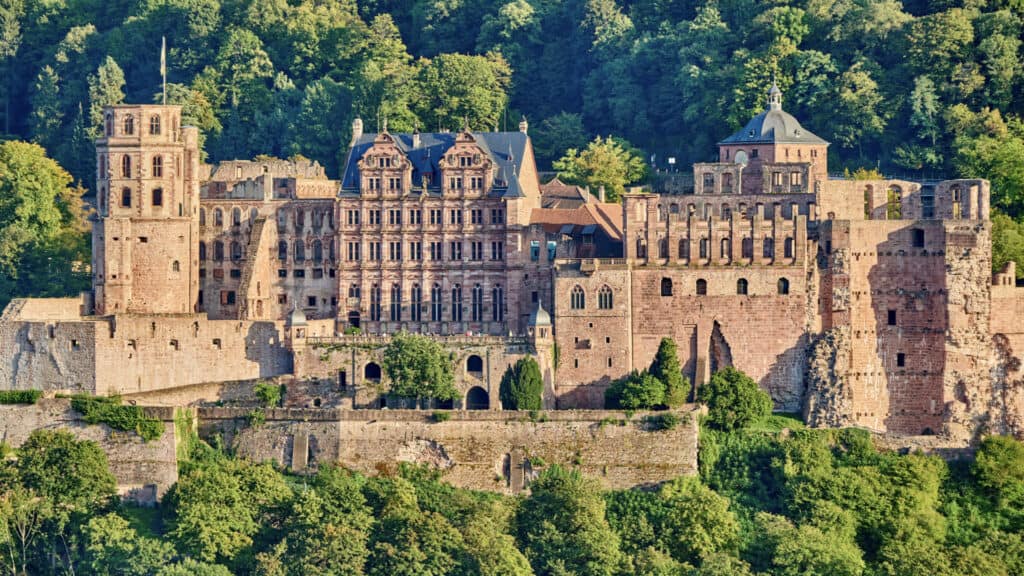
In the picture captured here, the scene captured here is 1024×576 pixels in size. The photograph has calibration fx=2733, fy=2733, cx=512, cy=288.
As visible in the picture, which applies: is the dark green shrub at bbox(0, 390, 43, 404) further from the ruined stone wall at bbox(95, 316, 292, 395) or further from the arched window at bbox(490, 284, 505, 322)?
the arched window at bbox(490, 284, 505, 322)

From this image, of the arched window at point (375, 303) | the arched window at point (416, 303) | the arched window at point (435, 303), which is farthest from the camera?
the arched window at point (375, 303)

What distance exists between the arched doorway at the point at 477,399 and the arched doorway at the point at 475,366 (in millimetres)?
559

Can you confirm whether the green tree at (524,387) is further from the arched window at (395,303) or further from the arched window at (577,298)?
the arched window at (395,303)

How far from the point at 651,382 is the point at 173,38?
177 feet

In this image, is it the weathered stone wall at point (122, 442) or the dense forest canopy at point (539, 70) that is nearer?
the weathered stone wall at point (122, 442)

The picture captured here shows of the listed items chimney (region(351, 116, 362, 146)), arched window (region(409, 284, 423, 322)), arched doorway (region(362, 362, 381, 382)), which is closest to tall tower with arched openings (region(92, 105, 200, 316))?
chimney (region(351, 116, 362, 146))

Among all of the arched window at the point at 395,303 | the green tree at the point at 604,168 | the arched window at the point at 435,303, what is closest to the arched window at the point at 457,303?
the arched window at the point at 435,303

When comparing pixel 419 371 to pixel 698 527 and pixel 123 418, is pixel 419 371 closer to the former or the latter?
pixel 123 418

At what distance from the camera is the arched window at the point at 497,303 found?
113438 millimetres

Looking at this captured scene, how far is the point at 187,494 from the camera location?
100125 millimetres

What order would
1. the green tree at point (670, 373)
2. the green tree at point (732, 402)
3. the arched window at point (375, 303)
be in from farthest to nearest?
the arched window at point (375, 303) < the green tree at point (670, 373) < the green tree at point (732, 402)

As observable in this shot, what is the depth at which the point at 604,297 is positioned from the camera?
10712cm

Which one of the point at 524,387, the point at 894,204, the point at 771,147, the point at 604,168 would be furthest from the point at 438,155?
the point at 894,204

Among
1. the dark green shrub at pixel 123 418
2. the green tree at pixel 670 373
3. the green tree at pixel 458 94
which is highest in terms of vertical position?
the green tree at pixel 458 94
